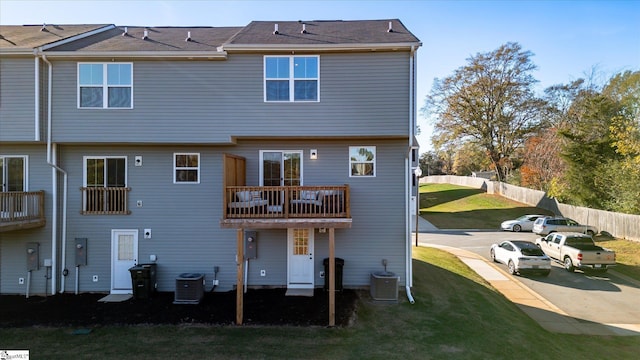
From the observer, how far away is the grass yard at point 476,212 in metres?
19.8

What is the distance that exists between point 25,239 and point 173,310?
19.6 feet

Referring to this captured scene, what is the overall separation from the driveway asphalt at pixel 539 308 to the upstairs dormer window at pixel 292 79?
412 inches

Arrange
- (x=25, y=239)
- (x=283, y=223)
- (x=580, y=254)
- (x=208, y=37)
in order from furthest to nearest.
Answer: (x=580, y=254) → (x=208, y=37) → (x=25, y=239) → (x=283, y=223)

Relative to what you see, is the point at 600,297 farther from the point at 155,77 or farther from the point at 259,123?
the point at 155,77

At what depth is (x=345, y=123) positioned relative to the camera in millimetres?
9922

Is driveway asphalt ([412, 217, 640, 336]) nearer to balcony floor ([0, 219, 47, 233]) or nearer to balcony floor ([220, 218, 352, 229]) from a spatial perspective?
balcony floor ([220, 218, 352, 229])

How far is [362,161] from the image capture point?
10.6m

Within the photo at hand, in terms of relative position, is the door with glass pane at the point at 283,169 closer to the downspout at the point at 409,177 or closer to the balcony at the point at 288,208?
the balcony at the point at 288,208

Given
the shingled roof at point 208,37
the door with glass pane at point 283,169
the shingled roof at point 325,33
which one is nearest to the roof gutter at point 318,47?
the shingled roof at point 208,37

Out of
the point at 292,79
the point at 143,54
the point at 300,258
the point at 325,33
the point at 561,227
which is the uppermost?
the point at 325,33

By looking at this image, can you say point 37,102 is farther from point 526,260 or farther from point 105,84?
point 526,260

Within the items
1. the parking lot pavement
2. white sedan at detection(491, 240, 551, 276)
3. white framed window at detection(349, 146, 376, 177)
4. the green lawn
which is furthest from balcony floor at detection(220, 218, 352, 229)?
the green lawn

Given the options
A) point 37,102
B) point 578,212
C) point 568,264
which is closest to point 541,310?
point 568,264

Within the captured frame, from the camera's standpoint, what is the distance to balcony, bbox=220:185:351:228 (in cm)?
861
